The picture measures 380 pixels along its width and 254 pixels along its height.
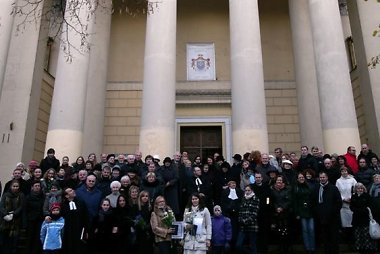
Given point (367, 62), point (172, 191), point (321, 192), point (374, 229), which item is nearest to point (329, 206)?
point (321, 192)

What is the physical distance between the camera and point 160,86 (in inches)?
497

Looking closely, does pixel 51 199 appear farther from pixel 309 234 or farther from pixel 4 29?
pixel 4 29

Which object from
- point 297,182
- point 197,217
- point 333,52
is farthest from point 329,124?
point 197,217

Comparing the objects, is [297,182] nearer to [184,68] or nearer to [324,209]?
[324,209]

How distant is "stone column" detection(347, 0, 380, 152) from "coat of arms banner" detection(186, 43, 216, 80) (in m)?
6.44

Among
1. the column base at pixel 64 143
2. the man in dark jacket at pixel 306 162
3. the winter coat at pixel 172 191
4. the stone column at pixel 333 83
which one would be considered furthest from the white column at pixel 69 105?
the stone column at pixel 333 83

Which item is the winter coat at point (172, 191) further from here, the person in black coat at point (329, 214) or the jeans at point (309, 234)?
the person in black coat at point (329, 214)

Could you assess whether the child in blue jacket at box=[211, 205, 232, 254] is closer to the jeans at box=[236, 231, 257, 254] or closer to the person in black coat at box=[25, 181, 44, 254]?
the jeans at box=[236, 231, 257, 254]

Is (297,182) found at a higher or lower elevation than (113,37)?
lower

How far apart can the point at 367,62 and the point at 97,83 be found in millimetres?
Result: 11201

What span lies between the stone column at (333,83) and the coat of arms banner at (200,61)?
5904 mm

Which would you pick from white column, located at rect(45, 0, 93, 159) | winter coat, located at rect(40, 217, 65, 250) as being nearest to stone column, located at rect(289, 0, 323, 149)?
white column, located at rect(45, 0, 93, 159)

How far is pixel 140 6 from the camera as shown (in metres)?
18.7

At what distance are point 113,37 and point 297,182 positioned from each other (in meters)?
13.4
